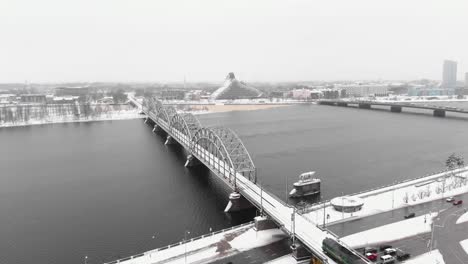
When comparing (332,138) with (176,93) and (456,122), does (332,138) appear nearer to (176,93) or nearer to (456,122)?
(456,122)

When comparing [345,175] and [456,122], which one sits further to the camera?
[456,122]

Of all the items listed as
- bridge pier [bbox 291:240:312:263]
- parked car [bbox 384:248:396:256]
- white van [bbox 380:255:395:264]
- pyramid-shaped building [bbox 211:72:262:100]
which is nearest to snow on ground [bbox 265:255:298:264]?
bridge pier [bbox 291:240:312:263]

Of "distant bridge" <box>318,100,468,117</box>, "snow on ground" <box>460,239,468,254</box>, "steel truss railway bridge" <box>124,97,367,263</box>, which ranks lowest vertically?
"snow on ground" <box>460,239,468,254</box>

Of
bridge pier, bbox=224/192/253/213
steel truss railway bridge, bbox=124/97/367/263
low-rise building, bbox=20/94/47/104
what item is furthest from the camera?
low-rise building, bbox=20/94/47/104

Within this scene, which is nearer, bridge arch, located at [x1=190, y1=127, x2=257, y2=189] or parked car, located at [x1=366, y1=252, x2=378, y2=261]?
parked car, located at [x1=366, y1=252, x2=378, y2=261]

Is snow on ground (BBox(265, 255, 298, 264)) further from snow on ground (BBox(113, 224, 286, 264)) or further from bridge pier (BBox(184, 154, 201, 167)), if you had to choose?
bridge pier (BBox(184, 154, 201, 167))

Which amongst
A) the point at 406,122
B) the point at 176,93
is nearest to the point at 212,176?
the point at 406,122

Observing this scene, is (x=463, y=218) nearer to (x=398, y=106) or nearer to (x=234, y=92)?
(x=398, y=106)
